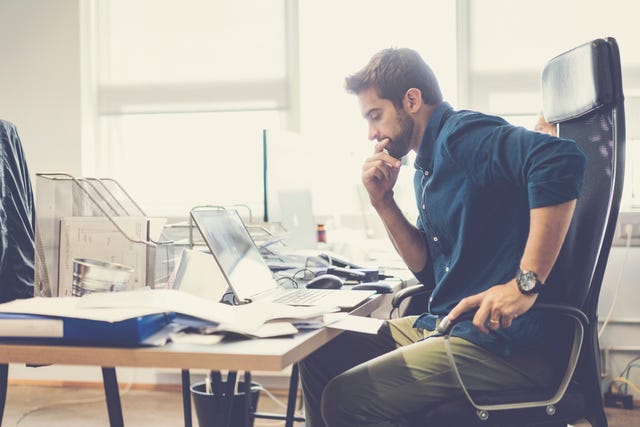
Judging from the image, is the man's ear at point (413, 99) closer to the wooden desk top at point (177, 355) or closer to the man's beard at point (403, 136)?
the man's beard at point (403, 136)

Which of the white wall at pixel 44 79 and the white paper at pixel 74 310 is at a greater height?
the white wall at pixel 44 79

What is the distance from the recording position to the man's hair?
1805mm

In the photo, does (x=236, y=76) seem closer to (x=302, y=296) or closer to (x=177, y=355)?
(x=302, y=296)

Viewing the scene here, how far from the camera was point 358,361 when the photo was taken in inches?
72.2

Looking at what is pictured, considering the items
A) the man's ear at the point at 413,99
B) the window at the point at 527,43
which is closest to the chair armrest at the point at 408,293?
the man's ear at the point at 413,99

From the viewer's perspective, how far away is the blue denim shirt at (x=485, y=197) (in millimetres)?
1414

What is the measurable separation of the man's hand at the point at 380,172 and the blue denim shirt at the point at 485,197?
11 centimetres

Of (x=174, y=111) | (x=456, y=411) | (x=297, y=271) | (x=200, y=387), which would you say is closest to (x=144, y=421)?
(x=200, y=387)

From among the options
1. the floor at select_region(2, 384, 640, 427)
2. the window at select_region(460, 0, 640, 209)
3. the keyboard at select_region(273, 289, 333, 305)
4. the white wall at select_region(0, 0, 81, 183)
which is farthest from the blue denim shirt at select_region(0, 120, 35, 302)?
the window at select_region(460, 0, 640, 209)

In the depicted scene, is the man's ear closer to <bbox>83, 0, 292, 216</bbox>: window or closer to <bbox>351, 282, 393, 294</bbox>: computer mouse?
<bbox>351, 282, 393, 294</bbox>: computer mouse

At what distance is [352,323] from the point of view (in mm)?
1316

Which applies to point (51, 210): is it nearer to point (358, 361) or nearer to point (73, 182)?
point (73, 182)

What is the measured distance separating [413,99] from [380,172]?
20cm

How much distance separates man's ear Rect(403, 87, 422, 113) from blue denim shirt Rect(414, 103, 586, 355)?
6 cm
